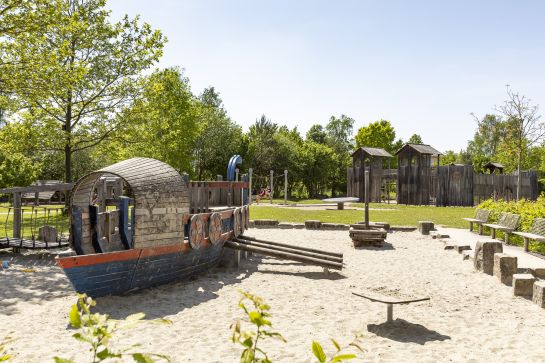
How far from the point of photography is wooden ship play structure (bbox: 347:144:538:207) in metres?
38.5

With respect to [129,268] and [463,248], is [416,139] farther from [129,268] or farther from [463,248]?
[129,268]

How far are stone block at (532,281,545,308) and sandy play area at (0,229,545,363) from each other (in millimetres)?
136

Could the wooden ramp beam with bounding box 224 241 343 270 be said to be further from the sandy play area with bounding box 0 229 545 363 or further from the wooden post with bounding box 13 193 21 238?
the wooden post with bounding box 13 193 21 238

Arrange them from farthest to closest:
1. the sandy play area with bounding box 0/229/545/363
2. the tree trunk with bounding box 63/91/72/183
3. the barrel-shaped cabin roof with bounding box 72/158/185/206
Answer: the tree trunk with bounding box 63/91/72/183 → the barrel-shaped cabin roof with bounding box 72/158/185/206 → the sandy play area with bounding box 0/229/545/363

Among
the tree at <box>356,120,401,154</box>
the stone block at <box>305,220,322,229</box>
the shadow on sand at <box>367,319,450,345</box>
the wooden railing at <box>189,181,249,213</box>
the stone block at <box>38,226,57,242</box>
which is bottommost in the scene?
the shadow on sand at <box>367,319,450,345</box>

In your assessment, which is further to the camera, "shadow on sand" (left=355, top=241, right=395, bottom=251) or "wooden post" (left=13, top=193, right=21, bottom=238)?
"shadow on sand" (left=355, top=241, right=395, bottom=251)

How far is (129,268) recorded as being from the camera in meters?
8.37

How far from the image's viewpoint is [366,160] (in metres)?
43.9

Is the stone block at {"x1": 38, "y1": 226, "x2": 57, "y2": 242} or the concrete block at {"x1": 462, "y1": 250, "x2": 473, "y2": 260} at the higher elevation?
the stone block at {"x1": 38, "y1": 226, "x2": 57, "y2": 242}

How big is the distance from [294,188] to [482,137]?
1900 inches

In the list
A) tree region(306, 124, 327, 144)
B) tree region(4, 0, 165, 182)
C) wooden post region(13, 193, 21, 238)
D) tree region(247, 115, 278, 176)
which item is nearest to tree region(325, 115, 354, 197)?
tree region(306, 124, 327, 144)

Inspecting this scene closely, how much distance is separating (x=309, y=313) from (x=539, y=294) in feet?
13.2

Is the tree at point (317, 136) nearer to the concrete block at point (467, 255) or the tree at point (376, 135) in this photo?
the tree at point (376, 135)

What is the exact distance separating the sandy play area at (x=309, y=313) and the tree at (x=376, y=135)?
65.7 meters
